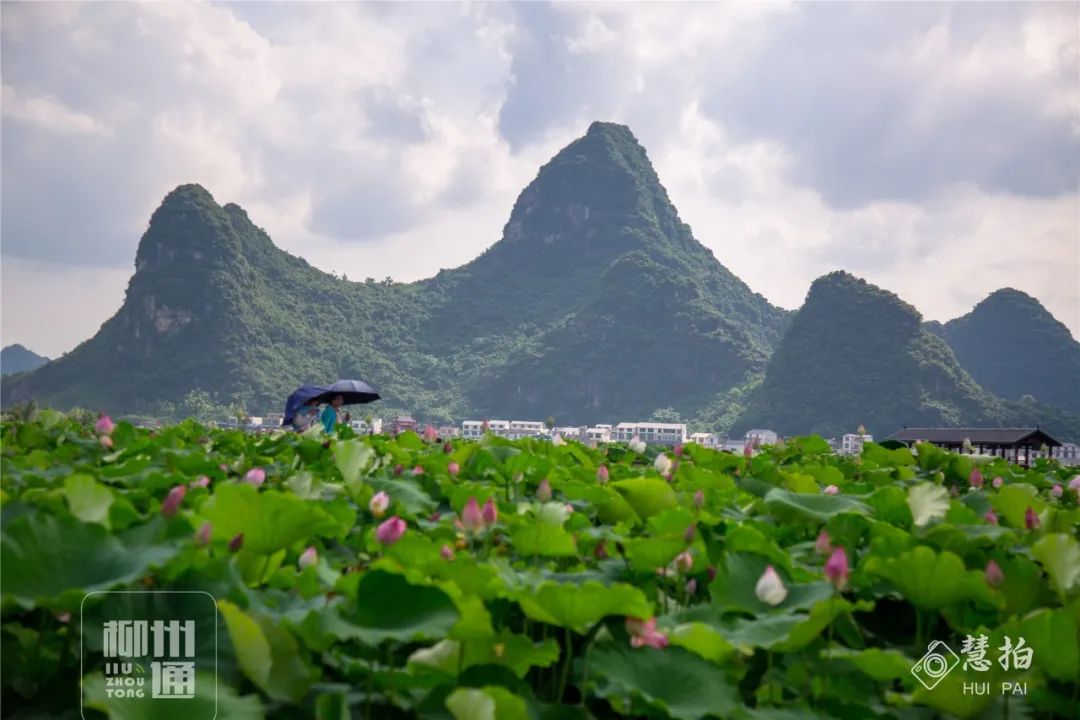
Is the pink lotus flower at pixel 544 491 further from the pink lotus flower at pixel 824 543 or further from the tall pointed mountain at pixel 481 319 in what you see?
the tall pointed mountain at pixel 481 319

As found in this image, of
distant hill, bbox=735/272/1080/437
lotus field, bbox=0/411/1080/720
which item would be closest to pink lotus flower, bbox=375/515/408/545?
lotus field, bbox=0/411/1080/720

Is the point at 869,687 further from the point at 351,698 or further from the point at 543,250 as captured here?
the point at 543,250

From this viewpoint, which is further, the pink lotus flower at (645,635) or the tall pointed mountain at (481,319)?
the tall pointed mountain at (481,319)

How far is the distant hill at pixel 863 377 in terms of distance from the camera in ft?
198

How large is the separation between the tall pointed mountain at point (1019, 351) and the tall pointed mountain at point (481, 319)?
19.8 metres

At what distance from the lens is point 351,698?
733mm

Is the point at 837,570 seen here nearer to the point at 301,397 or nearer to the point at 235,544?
the point at 235,544

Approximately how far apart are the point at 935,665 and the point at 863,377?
220 feet

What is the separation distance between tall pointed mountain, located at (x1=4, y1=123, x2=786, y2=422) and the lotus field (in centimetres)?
6913

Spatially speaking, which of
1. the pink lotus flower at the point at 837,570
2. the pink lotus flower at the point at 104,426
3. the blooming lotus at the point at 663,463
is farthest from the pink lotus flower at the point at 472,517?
the pink lotus flower at the point at 104,426

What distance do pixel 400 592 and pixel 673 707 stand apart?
24cm

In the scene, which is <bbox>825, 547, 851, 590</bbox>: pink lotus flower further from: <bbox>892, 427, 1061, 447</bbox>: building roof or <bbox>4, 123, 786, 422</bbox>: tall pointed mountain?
<bbox>4, 123, 786, 422</bbox>: tall pointed mountain

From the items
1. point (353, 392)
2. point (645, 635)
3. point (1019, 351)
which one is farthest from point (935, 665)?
point (1019, 351)

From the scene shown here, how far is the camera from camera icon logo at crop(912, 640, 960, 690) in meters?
0.80
